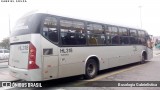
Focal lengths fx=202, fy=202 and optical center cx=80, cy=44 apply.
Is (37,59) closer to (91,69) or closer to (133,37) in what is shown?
(91,69)

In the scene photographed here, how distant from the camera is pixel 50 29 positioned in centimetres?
759

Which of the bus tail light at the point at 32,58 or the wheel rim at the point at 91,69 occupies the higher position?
the bus tail light at the point at 32,58

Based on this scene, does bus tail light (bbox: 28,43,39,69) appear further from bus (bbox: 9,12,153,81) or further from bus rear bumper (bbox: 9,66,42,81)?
bus rear bumper (bbox: 9,66,42,81)

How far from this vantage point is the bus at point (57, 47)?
7109 millimetres

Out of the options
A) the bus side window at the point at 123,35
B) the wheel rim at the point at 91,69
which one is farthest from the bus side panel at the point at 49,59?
the bus side window at the point at 123,35

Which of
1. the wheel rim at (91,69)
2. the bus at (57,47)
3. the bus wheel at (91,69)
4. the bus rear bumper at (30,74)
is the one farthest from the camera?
the wheel rim at (91,69)

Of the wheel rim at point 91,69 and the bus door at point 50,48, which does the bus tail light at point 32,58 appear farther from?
the wheel rim at point 91,69

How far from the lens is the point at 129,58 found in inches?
512

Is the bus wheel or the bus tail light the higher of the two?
the bus tail light

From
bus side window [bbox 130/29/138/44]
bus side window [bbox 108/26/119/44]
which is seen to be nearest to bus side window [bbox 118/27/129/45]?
bus side window [bbox 108/26/119/44]

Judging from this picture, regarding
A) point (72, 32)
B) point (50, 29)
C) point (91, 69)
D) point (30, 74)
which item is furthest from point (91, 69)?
point (30, 74)

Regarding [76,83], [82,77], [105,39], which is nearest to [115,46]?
[105,39]

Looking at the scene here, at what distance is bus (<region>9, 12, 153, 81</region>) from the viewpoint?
23.3 ft

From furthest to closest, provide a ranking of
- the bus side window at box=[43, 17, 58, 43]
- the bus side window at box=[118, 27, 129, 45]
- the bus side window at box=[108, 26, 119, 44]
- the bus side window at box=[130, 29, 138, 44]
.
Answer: the bus side window at box=[130, 29, 138, 44], the bus side window at box=[118, 27, 129, 45], the bus side window at box=[108, 26, 119, 44], the bus side window at box=[43, 17, 58, 43]
